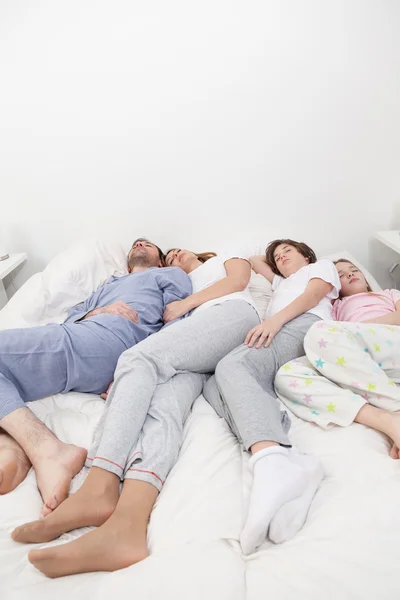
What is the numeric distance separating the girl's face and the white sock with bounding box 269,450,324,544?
871 millimetres

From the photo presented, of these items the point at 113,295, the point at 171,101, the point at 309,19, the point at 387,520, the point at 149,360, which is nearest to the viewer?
the point at 387,520

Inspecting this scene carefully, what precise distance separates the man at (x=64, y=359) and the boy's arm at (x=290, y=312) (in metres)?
0.40

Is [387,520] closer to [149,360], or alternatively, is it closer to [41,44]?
[149,360]

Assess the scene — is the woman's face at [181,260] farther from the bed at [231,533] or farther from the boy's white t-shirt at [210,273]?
the bed at [231,533]

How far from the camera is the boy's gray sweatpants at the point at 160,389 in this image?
3.14 ft

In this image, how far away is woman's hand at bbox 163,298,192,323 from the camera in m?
1.53

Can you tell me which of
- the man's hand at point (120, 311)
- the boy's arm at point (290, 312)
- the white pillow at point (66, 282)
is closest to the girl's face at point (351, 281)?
the boy's arm at point (290, 312)

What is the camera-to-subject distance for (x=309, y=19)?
Result: 1826 millimetres

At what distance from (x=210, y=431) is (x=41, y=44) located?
184cm

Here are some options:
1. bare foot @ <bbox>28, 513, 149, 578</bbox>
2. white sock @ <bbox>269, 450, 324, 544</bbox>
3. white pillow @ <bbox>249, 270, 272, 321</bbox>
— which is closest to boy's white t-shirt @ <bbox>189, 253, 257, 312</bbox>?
white pillow @ <bbox>249, 270, 272, 321</bbox>

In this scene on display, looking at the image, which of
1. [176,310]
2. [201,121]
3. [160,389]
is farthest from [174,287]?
[201,121]

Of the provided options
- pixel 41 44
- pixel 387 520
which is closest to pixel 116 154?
pixel 41 44

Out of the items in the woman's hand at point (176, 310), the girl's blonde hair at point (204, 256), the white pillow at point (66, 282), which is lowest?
the woman's hand at point (176, 310)

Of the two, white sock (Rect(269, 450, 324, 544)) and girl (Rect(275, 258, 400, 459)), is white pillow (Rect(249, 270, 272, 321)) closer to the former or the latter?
girl (Rect(275, 258, 400, 459))
